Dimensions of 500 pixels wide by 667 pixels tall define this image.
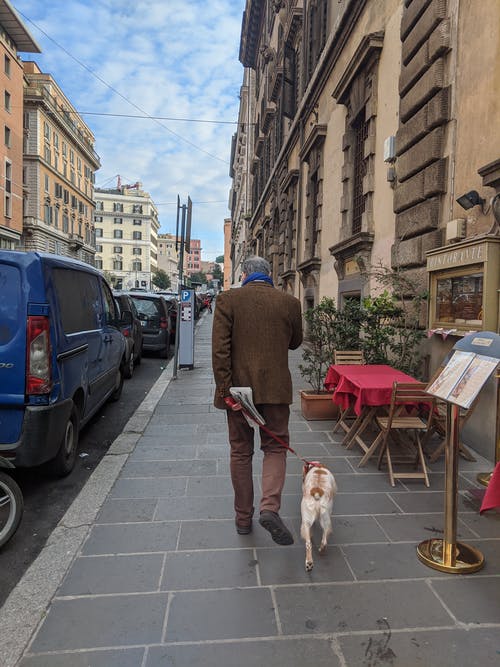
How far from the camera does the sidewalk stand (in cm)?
212

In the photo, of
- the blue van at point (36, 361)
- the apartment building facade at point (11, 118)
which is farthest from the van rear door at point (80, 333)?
the apartment building facade at point (11, 118)

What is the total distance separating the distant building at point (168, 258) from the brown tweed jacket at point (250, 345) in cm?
12333

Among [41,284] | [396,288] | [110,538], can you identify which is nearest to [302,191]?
[396,288]

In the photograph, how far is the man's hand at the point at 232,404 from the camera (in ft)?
9.85

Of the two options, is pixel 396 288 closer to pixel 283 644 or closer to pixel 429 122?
pixel 429 122

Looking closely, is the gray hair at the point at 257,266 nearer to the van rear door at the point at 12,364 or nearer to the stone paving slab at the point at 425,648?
the van rear door at the point at 12,364

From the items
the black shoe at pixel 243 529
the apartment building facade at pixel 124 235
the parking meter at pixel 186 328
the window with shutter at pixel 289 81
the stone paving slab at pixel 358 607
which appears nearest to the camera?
the stone paving slab at pixel 358 607

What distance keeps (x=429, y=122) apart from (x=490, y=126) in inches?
45.8

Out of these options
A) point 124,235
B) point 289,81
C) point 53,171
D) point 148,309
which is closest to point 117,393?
point 148,309

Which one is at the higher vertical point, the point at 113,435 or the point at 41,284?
the point at 41,284

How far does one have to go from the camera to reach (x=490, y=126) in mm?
4652

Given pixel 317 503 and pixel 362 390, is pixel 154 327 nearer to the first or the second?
pixel 362 390

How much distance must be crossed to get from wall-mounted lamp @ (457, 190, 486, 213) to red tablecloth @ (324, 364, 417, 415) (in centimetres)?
184

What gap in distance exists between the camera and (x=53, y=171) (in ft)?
154
